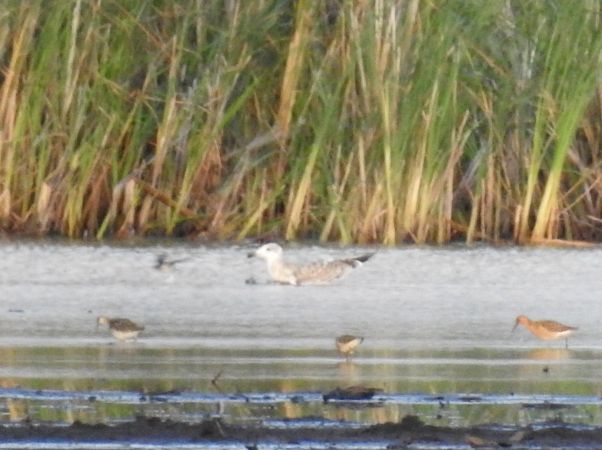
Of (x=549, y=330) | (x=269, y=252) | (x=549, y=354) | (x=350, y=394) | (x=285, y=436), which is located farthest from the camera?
(x=269, y=252)

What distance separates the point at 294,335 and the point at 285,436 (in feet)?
11.1

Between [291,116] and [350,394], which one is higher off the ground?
[291,116]

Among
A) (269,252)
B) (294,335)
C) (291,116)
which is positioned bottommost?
(294,335)

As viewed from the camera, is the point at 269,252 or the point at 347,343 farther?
the point at 269,252

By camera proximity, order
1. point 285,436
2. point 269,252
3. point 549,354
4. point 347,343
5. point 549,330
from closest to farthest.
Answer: point 285,436
point 347,343
point 549,354
point 549,330
point 269,252

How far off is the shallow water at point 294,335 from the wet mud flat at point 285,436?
1.24 feet

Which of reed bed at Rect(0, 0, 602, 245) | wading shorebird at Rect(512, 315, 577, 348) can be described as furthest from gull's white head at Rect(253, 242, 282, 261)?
wading shorebird at Rect(512, 315, 577, 348)

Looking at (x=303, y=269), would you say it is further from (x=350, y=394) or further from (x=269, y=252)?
(x=350, y=394)

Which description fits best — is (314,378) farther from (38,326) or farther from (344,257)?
(344,257)

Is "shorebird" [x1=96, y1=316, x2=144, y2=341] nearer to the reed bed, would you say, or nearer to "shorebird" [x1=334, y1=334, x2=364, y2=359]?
"shorebird" [x1=334, y1=334, x2=364, y2=359]

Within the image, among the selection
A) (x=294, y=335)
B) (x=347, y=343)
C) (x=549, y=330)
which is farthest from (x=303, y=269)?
(x=347, y=343)

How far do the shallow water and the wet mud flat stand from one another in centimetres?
38

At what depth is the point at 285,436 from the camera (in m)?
5.09

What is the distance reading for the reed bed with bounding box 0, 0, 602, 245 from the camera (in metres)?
12.8
